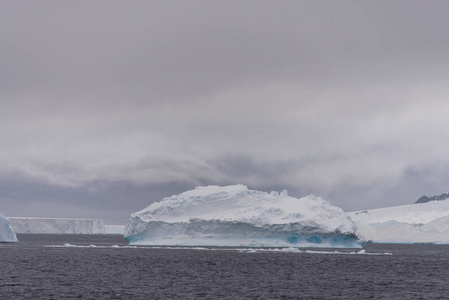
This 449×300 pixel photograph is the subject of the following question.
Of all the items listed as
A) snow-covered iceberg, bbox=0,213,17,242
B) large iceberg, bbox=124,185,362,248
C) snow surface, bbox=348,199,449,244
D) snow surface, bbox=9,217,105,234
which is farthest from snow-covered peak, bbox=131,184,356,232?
snow surface, bbox=9,217,105,234

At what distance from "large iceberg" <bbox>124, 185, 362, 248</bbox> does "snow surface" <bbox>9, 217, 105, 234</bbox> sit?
91549 mm

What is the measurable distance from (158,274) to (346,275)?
46.1 ft

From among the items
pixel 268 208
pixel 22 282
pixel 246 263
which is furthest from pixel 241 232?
pixel 22 282

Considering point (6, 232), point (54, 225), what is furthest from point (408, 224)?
point (54, 225)

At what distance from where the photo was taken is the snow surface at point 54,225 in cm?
17125

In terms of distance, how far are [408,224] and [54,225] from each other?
91292mm

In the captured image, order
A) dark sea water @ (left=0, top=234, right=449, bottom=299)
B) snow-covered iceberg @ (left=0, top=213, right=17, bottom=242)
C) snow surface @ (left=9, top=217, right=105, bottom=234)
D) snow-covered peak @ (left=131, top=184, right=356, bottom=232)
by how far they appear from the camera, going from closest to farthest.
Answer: dark sea water @ (left=0, top=234, right=449, bottom=299) < snow-covered peak @ (left=131, top=184, right=356, bottom=232) < snow-covered iceberg @ (left=0, top=213, right=17, bottom=242) < snow surface @ (left=9, top=217, right=105, bottom=234)

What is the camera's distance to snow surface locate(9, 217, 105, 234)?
6742 inches

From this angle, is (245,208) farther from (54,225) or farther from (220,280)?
(54,225)

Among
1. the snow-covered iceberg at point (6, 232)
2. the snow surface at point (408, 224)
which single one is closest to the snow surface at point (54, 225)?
the snow-covered iceberg at point (6, 232)

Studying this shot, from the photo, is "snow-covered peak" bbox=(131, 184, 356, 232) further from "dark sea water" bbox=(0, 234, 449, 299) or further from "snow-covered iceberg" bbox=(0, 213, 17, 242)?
"snow-covered iceberg" bbox=(0, 213, 17, 242)

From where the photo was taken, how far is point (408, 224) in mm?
135375

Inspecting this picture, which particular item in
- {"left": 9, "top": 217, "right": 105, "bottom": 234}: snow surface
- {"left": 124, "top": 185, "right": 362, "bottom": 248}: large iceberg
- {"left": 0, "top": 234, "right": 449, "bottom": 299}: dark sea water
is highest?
{"left": 9, "top": 217, "right": 105, "bottom": 234}: snow surface

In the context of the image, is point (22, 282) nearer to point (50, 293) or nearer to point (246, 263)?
point (50, 293)
